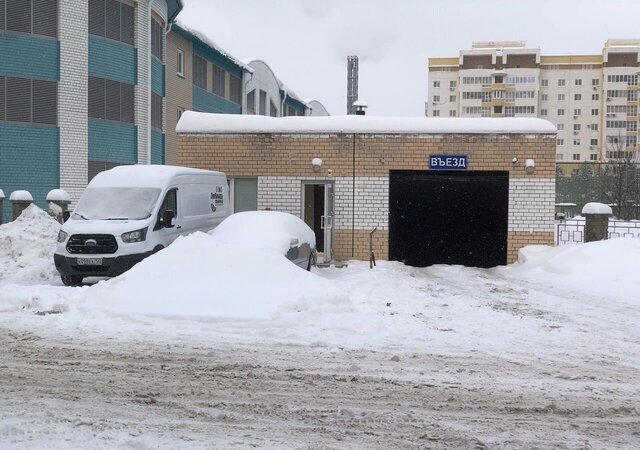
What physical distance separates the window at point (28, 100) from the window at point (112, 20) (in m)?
3.12

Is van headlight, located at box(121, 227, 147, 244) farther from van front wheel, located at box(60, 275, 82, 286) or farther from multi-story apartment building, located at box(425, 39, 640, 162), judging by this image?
multi-story apartment building, located at box(425, 39, 640, 162)

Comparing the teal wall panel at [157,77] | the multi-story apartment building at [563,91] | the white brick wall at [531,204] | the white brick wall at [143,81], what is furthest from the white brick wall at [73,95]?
the multi-story apartment building at [563,91]

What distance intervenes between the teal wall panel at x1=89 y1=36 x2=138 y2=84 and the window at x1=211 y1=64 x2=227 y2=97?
10662 millimetres

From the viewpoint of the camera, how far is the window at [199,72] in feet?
121

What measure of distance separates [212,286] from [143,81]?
852 inches

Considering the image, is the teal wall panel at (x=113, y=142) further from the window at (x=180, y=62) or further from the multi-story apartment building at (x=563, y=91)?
the multi-story apartment building at (x=563, y=91)

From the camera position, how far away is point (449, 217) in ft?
61.4

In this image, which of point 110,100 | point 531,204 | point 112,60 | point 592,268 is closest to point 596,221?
point 531,204

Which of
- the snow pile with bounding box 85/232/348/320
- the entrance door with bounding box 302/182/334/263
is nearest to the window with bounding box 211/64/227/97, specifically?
the entrance door with bounding box 302/182/334/263

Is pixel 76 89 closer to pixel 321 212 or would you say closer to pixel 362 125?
pixel 321 212

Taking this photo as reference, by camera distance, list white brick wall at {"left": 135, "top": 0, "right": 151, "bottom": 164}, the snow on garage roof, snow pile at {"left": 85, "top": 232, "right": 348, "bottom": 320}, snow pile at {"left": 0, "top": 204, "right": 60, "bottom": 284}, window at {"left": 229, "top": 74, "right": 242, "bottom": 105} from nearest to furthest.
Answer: snow pile at {"left": 85, "top": 232, "right": 348, "bottom": 320} → snow pile at {"left": 0, "top": 204, "right": 60, "bottom": 284} → the snow on garage roof → white brick wall at {"left": 135, "top": 0, "right": 151, "bottom": 164} → window at {"left": 229, "top": 74, "right": 242, "bottom": 105}

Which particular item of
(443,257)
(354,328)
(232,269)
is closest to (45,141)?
(443,257)

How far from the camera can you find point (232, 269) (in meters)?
10.2

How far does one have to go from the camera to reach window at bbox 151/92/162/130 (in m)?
30.8
